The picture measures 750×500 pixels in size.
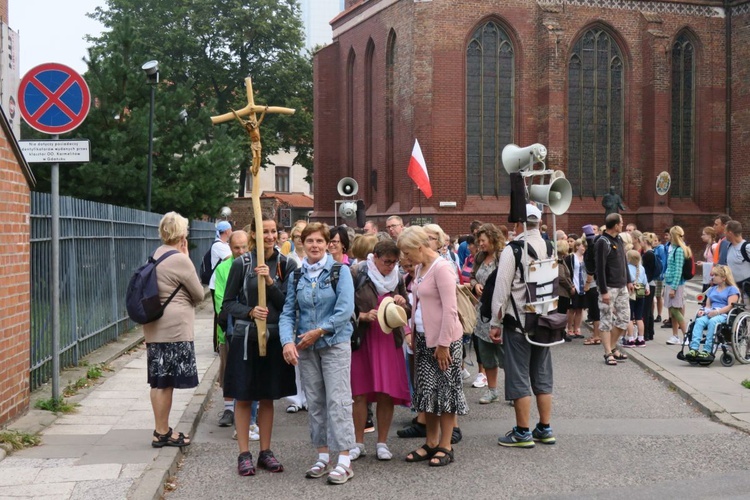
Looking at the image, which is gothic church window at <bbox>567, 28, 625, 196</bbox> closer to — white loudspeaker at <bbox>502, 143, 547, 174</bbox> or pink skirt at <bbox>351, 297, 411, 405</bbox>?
white loudspeaker at <bbox>502, 143, 547, 174</bbox>

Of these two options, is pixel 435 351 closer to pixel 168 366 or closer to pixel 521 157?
pixel 168 366

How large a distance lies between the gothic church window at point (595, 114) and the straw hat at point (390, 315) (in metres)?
28.2

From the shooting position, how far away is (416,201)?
31984 mm

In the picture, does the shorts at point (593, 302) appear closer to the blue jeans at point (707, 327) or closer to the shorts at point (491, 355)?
the blue jeans at point (707, 327)

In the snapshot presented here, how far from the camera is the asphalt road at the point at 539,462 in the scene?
605cm

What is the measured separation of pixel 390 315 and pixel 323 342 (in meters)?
0.57

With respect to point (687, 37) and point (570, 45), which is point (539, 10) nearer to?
point (570, 45)

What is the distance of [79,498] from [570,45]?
30883 mm

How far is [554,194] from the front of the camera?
851 cm

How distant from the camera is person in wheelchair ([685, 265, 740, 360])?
37.9 feet

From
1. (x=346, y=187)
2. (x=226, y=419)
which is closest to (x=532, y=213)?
(x=226, y=419)

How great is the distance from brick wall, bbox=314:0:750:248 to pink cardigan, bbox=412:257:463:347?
24.7m

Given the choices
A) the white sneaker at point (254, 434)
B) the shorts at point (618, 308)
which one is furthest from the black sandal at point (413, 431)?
the shorts at point (618, 308)

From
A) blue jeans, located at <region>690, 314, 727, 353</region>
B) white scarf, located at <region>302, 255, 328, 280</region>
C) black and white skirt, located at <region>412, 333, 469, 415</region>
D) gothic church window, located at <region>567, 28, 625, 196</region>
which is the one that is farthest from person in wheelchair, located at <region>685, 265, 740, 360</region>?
gothic church window, located at <region>567, 28, 625, 196</region>
